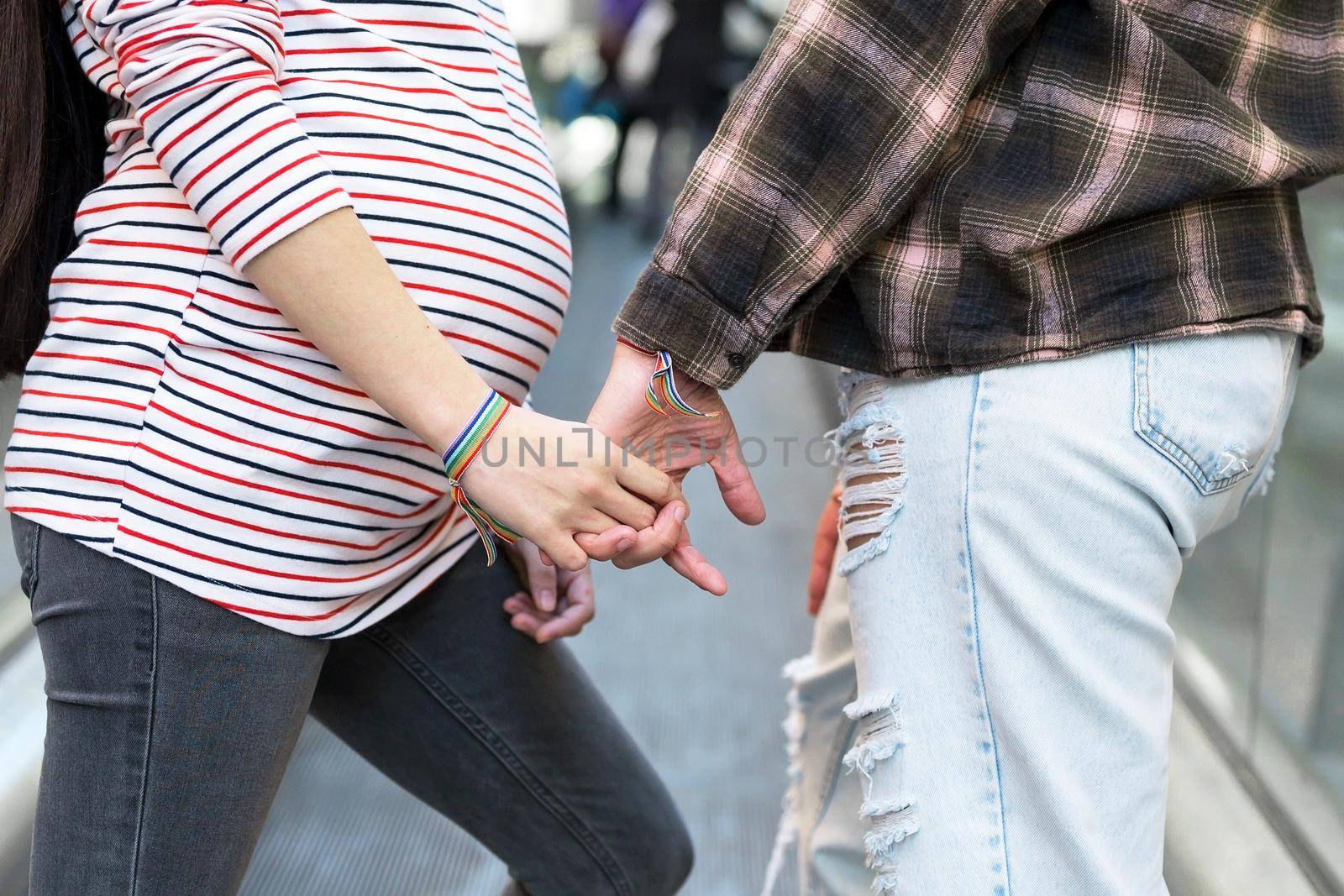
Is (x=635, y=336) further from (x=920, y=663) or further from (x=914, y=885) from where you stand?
(x=914, y=885)

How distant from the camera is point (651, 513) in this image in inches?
31.0

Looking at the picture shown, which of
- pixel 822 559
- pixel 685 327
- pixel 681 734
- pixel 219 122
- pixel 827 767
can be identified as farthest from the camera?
pixel 681 734

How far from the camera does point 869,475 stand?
76 centimetres

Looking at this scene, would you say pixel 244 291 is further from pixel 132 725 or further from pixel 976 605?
pixel 976 605

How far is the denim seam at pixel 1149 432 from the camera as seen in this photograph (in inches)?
26.5

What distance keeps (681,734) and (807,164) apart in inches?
54.7

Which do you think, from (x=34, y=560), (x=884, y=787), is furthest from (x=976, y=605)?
(x=34, y=560)

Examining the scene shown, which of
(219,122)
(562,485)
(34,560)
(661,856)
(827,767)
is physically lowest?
(661,856)

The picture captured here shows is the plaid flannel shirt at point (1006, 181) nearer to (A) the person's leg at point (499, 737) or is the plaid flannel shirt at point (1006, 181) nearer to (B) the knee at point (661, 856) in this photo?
(A) the person's leg at point (499, 737)

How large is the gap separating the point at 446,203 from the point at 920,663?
1.50 feet

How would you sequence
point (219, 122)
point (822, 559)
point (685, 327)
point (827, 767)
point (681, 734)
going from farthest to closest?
point (681, 734), point (822, 559), point (827, 767), point (685, 327), point (219, 122)

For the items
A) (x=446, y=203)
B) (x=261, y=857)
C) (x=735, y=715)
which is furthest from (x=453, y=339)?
(x=735, y=715)

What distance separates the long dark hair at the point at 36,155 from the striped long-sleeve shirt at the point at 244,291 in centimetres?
3

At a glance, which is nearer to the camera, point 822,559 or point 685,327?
point 685,327
